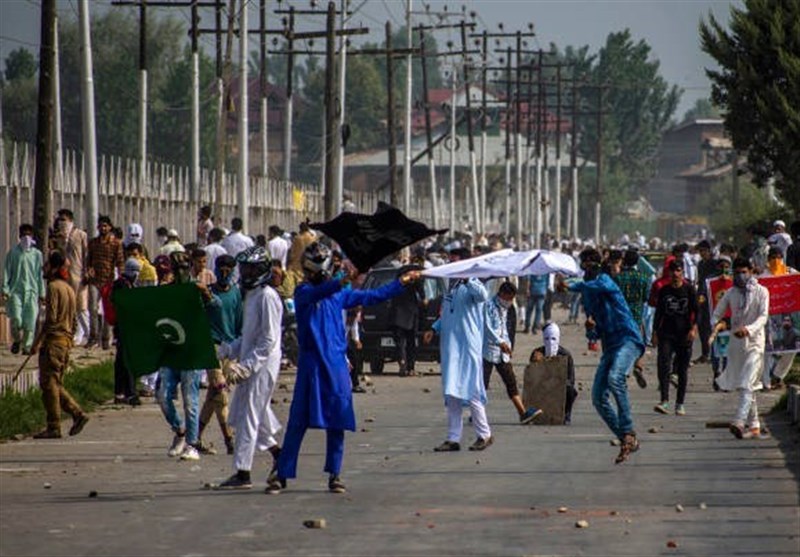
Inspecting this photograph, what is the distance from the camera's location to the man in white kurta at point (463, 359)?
19.7 m

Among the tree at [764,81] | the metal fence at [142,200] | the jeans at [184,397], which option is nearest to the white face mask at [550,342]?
the jeans at [184,397]

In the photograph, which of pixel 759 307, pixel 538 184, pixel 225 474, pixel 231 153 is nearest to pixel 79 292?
pixel 759 307

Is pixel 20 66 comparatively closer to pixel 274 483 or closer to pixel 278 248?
pixel 278 248

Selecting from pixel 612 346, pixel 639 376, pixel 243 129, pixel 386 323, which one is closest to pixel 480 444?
pixel 612 346

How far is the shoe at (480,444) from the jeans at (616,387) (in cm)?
119

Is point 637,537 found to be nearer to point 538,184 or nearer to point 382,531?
point 382,531

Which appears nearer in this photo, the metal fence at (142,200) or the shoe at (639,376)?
the shoe at (639,376)

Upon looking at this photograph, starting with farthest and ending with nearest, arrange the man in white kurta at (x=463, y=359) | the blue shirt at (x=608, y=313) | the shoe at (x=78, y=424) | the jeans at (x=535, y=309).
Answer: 1. the jeans at (x=535, y=309)
2. the shoe at (x=78, y=424)
3. the man in white kurta at (x=463, y=359)
4. the blue shirt at (x=608, y=313)

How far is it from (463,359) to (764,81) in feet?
81.5

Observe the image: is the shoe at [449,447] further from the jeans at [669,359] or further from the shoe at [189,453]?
the jeans at [669,359]

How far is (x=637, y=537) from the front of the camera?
522 inches

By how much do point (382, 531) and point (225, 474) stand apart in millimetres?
3886

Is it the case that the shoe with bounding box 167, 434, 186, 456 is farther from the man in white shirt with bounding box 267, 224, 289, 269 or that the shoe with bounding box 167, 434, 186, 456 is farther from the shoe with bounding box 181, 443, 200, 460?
the man in white shirt with bounding box 267, 224, 289, 269

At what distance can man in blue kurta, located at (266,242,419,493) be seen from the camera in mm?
15766
